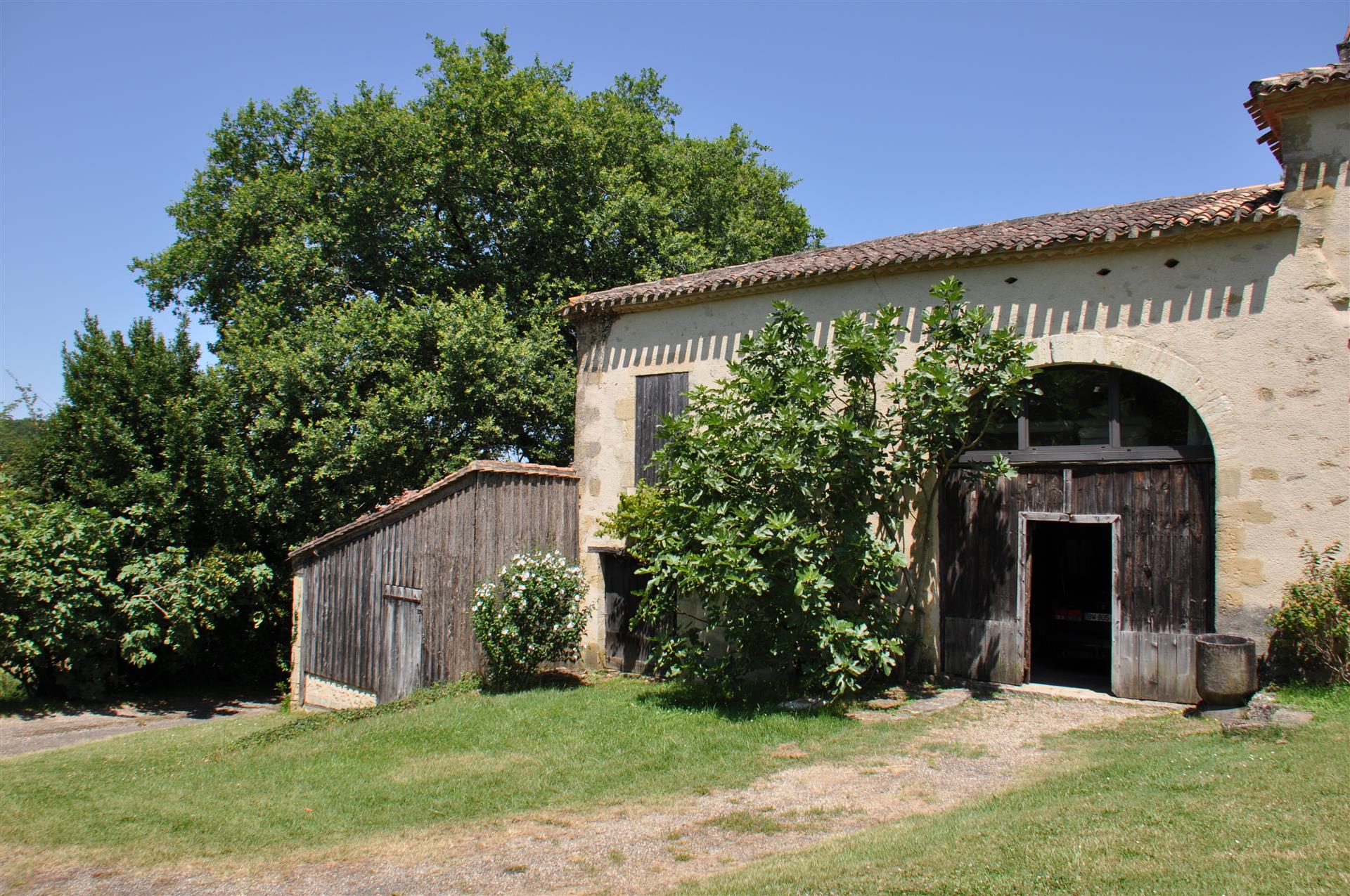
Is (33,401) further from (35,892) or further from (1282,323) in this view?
(1282,323)

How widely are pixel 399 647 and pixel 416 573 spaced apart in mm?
1159

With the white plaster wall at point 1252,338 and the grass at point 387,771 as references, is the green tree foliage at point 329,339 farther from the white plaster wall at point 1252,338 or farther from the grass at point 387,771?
the white plaster wall at point 1252,338

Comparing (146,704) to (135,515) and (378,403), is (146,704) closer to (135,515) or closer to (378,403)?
(135,515)

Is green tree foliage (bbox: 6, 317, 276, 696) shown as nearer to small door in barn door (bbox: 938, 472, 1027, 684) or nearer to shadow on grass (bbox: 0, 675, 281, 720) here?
shadow on grass (bbox: 0, 675, 281, 720)

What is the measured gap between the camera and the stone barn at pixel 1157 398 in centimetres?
870

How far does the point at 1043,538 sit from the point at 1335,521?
16.1 ft

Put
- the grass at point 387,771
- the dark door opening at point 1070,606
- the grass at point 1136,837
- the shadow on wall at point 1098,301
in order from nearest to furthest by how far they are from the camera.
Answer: the grass at point 1136,837 < the grass at point 387,771 < the shadow on wall at point 1098,301 < the dark door opening at point 1070,606

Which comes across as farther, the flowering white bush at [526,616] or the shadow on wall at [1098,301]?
the flowering white bush at [526,616]

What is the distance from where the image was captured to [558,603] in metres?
11.7

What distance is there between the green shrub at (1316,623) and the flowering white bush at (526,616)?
26.6 feet

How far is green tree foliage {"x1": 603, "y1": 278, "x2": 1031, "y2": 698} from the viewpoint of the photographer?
938cm

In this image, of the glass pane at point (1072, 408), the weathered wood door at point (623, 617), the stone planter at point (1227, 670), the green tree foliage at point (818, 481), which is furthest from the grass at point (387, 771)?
the glass pane at point (1072, 408)

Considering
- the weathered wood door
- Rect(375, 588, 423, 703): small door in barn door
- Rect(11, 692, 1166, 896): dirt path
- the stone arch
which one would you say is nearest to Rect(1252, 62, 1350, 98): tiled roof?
the stone arch

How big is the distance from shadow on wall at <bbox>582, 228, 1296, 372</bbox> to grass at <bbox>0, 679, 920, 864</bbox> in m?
4.90
